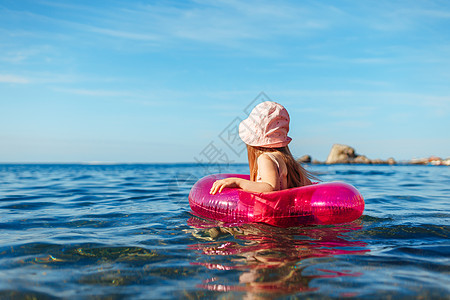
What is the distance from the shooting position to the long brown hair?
15.0 feet

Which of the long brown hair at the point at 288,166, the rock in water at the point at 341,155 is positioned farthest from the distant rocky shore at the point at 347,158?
the long brown hair at the point at 288,166

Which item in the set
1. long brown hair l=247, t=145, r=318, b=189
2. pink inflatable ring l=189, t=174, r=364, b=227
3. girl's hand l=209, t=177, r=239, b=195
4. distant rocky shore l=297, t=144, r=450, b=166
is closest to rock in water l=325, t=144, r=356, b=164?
distant rocky shore l=297, t=144, r=450, b=166

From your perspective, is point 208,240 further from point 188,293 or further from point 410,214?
point 410,214

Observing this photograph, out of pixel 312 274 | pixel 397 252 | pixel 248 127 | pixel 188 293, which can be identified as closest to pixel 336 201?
pixel 397 252

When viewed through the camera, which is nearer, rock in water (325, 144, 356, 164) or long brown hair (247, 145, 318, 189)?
long brown hair (247, 145, 318, 189)

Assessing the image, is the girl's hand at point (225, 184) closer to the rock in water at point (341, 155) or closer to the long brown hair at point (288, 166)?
the long brown hair at point (288, 166)

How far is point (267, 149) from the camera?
15.0 feet

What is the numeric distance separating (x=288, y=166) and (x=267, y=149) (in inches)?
14.1

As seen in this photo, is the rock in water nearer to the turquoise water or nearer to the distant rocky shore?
the distant rocky shore

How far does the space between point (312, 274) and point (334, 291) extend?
32 cm

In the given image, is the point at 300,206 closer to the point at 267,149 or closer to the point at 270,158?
the point at 270,158

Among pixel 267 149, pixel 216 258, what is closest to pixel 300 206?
pixel 267 149

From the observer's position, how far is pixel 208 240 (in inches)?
154

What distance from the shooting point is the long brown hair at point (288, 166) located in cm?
459
